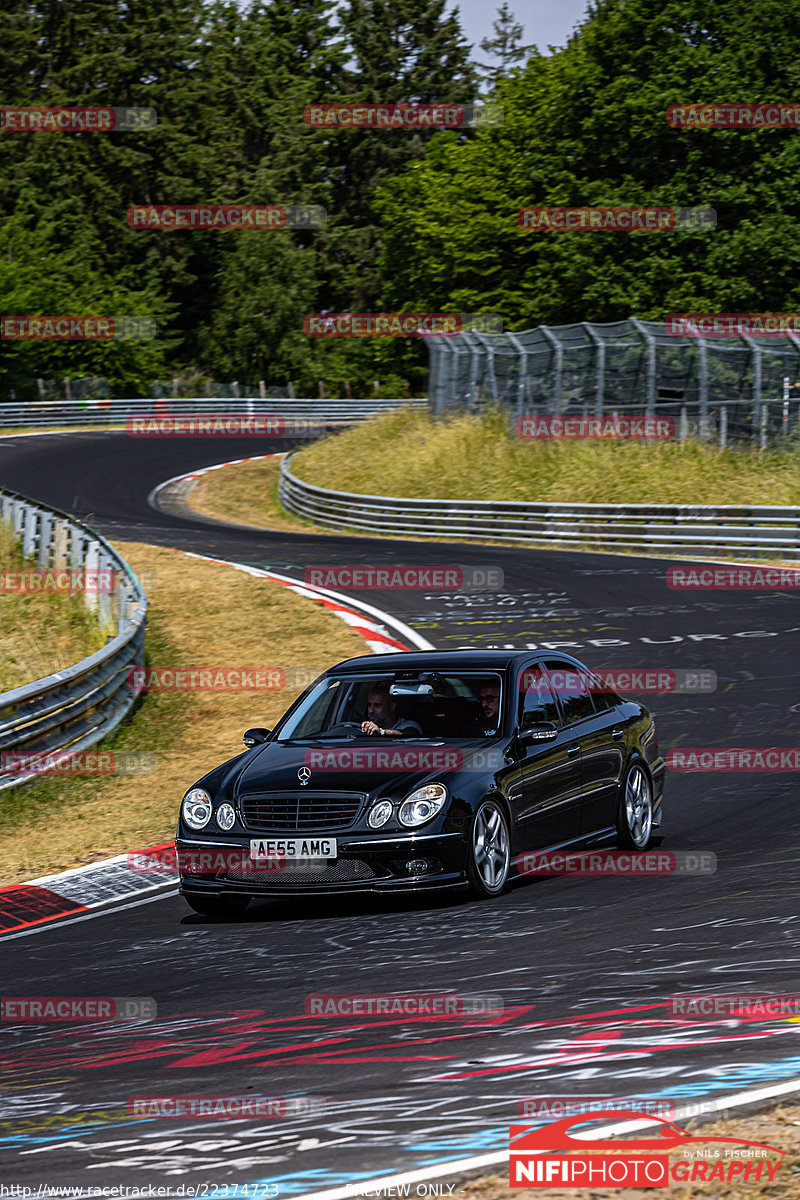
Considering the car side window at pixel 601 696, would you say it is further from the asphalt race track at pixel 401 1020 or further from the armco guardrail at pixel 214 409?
the armco guardrail at pixel 214 409

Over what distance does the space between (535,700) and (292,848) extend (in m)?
2.00

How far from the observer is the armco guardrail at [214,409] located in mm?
57719

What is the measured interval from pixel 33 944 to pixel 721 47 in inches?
1751

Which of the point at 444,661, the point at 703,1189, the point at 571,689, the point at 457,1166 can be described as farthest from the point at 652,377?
the point at 703,1189

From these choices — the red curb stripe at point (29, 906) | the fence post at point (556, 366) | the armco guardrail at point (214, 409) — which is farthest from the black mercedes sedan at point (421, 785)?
the armco guardrail at point (214, 409)

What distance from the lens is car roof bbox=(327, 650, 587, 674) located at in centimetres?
954

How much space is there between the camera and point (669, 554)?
89.2ft

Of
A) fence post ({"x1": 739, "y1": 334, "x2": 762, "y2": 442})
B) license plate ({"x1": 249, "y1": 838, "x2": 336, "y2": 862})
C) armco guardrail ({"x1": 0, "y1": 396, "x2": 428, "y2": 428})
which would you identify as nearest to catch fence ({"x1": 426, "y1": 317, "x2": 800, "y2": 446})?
fence post ({"x1": 739, "y1": 334, "x2": 762, "y2": 442})

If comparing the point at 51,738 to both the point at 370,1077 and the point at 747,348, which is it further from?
the point at 747,348

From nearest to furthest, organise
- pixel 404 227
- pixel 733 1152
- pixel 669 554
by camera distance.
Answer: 1. pixel 733 1152
2. pixel 669 554
3. pixel 404 227

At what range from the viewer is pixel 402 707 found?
9.50 m

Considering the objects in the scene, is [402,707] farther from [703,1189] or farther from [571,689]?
[703,1189]

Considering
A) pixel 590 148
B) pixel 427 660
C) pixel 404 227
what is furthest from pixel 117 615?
pixel 404 227

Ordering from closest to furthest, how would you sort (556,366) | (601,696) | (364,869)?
(364,869) → (601,696) → (556,366)
